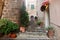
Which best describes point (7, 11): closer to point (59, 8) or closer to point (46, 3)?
point (46, 3)

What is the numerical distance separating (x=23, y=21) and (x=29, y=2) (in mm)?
8102

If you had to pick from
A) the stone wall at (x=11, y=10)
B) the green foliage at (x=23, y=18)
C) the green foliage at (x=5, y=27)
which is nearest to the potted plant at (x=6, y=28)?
the green foliage at (x=5, y=27)

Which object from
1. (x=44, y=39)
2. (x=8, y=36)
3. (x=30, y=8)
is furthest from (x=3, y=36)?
(x=30, y=8)

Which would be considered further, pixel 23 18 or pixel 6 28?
pixel 23 18

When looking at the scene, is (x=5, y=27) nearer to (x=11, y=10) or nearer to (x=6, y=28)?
(x=6, y=28)

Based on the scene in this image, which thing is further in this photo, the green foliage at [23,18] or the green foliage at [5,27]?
the green foliage at [23,18]

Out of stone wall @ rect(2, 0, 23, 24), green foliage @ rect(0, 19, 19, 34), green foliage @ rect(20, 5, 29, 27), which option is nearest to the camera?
green foliage @ rect(0, 19, 19, 34)

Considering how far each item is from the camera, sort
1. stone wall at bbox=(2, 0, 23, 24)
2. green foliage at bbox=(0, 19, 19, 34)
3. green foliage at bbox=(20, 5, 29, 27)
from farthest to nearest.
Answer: green foliage at bbox=(20, 5, 29, 27), stone wall at bbox=(2, 0, 23, 24), green foliage at bbox=(0, 19, 19, 34)

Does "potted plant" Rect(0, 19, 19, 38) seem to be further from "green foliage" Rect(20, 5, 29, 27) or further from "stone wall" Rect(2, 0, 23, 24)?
"green foliage" Rect(20, 5, 29, 27)

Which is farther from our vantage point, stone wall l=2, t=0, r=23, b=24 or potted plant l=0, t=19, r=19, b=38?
stone wall l=2, t=0, r=23, b=24

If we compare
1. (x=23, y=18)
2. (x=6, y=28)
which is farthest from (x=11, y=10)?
(x=6, y=28)

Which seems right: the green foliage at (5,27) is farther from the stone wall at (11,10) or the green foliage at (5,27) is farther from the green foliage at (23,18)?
the green foliage at (23,18)

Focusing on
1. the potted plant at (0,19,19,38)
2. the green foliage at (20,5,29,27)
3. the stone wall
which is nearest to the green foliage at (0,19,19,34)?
the potted plant at (0,19,19,38)

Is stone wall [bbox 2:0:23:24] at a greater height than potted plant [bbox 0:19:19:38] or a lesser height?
greater
